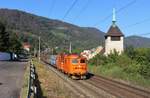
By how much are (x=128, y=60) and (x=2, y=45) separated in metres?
77.5

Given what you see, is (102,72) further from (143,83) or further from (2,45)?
(2,45)

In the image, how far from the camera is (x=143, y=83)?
35.2 meters

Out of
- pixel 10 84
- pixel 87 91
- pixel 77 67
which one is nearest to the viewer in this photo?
pixel 10 84

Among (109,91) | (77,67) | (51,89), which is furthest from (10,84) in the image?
(77,67)

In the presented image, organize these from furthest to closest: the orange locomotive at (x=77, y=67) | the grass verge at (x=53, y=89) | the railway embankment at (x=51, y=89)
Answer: the orange locomotive at (x=77, y=67)
the grass verge at (x=53, y=89)
the railway embankment at (x=51, y=89)

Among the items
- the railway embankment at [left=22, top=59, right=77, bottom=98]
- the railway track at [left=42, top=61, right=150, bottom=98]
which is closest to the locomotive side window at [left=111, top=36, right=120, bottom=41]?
the railway embankment at [left=22, top=59, right=77, bottom=98]

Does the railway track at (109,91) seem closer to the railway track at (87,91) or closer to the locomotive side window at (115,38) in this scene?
the railway track at (87,91)

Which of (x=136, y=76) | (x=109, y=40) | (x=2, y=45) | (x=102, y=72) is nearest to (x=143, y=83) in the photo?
(x=136, y=76)

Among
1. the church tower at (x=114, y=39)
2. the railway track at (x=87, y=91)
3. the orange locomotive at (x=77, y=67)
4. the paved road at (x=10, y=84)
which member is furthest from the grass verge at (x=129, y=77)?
the church tower at (x=114, y=39)

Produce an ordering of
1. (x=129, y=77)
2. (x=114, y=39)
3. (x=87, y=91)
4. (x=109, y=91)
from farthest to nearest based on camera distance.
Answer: (x=114, y=39) → (x=129, y=77) → (x=87, y=91) → (x=109, y=91)

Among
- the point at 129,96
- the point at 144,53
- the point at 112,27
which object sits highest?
the point at 112,27

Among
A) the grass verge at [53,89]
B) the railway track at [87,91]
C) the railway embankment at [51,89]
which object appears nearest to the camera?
the railway embankment at [51,89]

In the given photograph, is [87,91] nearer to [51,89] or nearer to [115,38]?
[51,89]

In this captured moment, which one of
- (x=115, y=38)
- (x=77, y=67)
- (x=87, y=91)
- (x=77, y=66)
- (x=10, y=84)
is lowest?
(x=87, y=91)
